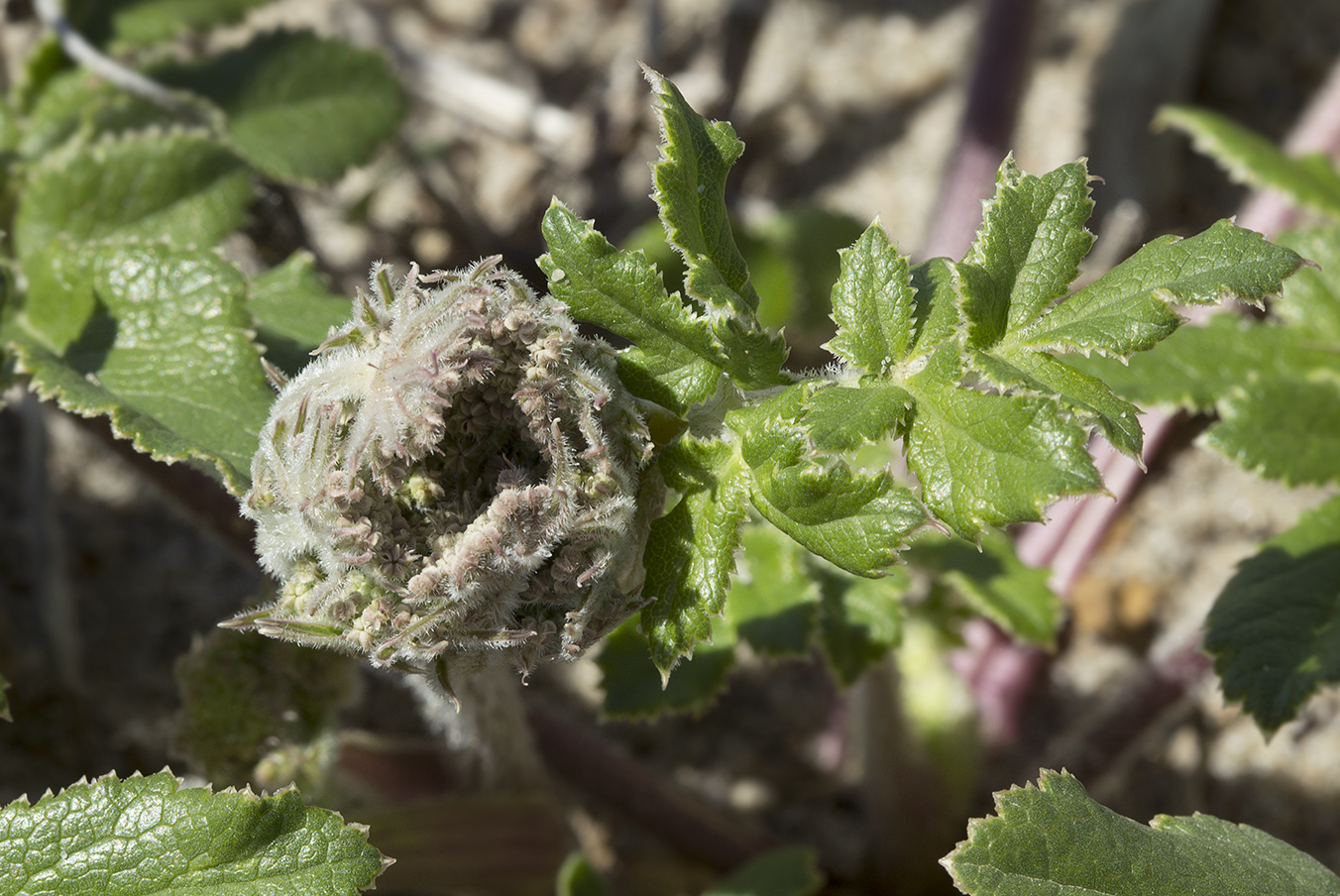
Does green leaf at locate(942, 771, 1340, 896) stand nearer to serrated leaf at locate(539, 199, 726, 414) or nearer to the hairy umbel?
the hairy umbel

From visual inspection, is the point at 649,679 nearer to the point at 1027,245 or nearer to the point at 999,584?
the point at 999,584

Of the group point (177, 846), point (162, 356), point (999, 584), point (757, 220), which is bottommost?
point (177, 846)

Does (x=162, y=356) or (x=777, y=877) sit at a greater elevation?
(x=162, y=356)

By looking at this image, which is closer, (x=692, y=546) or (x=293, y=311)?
(x=692, y=546)

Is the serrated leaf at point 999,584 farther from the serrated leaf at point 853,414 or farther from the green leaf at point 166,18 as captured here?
the green leaf at point 166,18

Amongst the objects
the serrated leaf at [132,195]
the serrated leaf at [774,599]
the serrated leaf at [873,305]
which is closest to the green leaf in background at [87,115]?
the serrated leaf at [132,195]

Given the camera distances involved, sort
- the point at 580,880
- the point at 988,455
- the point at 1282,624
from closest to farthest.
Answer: the point at 988,455 < the point at 1282,624 < the point at 580,880

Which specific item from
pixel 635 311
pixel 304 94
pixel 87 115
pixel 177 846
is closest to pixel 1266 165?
pixel 635 311
